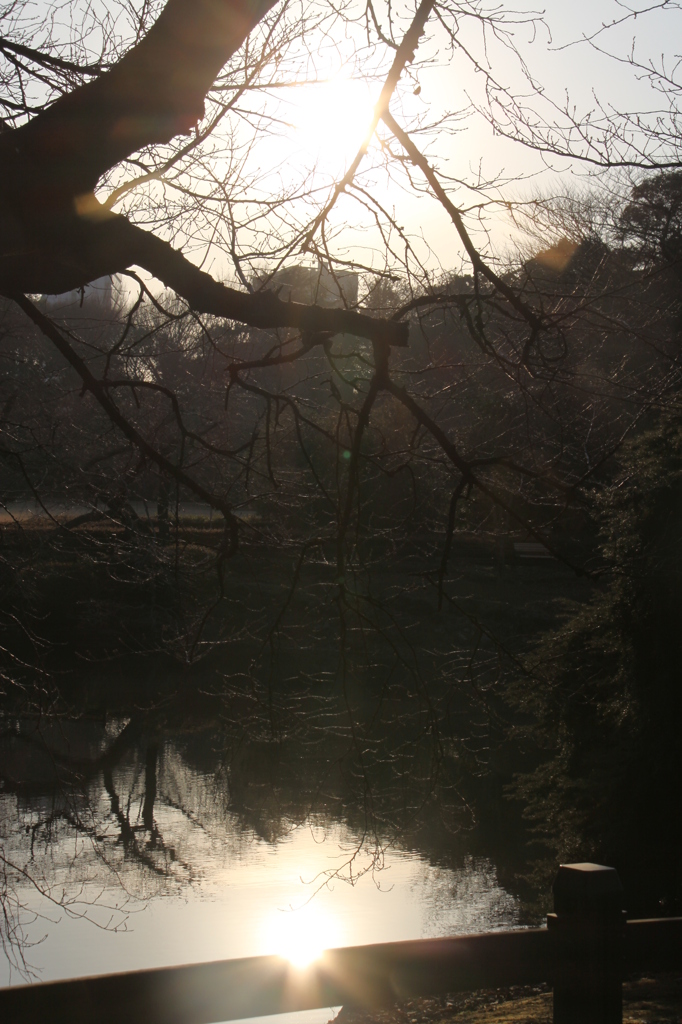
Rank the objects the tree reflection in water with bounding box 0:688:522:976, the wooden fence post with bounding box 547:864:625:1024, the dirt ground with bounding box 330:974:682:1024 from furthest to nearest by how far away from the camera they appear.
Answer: the tree reflection in water with bounding box 0:688:522:976
the dirt ground with bounding box 330:974:682:1024
the wooden fence post with bounding box 547:864:625:1024

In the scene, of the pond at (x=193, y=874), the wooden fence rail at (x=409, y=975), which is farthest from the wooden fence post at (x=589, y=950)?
the pond at (x=193, y=874)

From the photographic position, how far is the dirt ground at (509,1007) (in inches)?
176

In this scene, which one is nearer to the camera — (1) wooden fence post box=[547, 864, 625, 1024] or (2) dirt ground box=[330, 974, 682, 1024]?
(1) wooden fence post box=[547, 864, 625, 1024]

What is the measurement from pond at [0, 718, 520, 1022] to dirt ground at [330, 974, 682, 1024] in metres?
0.46

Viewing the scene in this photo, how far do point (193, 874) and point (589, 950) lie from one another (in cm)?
737

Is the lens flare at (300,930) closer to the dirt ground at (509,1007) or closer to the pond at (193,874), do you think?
the pond at (193,874)

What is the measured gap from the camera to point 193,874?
8.97 meters

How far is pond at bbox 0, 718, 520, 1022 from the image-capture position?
7012mm

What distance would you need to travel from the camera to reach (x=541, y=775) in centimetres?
810

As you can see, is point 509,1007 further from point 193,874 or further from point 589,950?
point 193,874

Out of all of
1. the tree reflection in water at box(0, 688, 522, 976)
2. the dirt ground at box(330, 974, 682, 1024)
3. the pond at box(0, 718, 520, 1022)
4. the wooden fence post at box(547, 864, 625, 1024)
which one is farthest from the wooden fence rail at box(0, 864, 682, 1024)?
the tree reflection in water at box(0, 688, 522, 976)

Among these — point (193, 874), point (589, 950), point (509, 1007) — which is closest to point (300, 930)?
point (193, 874)

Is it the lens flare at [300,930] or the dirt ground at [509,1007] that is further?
the lens flare at [300,930]

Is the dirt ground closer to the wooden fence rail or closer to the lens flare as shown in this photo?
the lens flare
